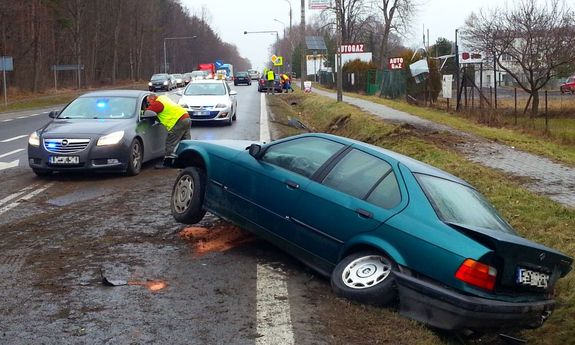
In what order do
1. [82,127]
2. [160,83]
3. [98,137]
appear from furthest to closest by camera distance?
[160,83]
[82,127]
[98,137]

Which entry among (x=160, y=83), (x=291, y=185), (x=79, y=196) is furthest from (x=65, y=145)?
(x=160, y=83)

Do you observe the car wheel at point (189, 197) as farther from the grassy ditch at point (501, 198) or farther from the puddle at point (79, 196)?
the grassy ditch at point (501, 198)

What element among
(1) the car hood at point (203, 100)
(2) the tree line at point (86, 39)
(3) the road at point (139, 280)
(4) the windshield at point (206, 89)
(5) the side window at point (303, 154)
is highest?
(2) the tree line at point (86, 39)

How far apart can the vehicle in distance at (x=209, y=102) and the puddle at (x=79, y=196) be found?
10.1m

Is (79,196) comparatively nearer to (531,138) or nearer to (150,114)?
(150,114)

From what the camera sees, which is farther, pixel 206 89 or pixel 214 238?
pixel 206 89

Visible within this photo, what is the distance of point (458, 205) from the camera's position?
518 cm

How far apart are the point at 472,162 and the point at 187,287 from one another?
7792 millimetres

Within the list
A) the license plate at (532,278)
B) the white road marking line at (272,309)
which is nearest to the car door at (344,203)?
the white road marking line at (272,309)

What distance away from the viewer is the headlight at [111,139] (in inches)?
392

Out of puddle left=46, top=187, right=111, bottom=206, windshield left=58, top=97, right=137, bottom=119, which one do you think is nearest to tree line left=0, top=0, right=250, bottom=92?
windshield left=58, top=97, right=137, bottom=119

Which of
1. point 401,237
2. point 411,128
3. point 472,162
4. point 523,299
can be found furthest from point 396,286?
point 411,128

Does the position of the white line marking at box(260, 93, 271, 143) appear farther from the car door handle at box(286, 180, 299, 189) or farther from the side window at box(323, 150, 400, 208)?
the side window at box(323, 150, 400, 208)

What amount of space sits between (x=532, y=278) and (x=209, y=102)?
15700 millimetres
